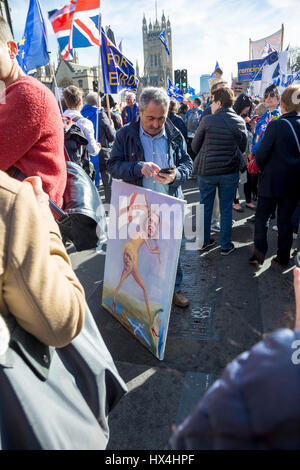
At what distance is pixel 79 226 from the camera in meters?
1.87

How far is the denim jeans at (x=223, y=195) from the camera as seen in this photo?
385 cm

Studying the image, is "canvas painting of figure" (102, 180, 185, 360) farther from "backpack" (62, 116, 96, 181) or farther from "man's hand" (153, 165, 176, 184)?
"backpack" (62, 116, 96, 181)

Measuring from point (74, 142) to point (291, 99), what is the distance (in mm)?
2489

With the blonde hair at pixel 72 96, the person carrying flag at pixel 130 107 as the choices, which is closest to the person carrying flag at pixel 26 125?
the blonde hair at pixel 72 96

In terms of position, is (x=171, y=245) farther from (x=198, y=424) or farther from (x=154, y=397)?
(x=198, y=424)

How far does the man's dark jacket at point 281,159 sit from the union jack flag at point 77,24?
315 cm

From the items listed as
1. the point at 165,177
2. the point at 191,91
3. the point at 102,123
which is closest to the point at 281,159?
the point at 165,177

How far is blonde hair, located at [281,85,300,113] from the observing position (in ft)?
10.2

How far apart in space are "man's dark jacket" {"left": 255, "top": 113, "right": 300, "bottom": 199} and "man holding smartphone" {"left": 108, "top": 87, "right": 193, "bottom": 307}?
44.6 inches

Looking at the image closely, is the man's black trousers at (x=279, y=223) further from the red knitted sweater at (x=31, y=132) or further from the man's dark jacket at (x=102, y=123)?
the man's dark jacket at (x=102, y=123)

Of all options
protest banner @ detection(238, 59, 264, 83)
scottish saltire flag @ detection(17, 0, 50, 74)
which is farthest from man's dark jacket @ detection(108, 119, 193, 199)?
protest banner @ detection(238, 59, 264, 83)

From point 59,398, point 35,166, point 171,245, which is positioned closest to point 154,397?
point 171,245

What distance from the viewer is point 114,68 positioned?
5504 mm

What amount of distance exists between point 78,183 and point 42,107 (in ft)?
1.80
